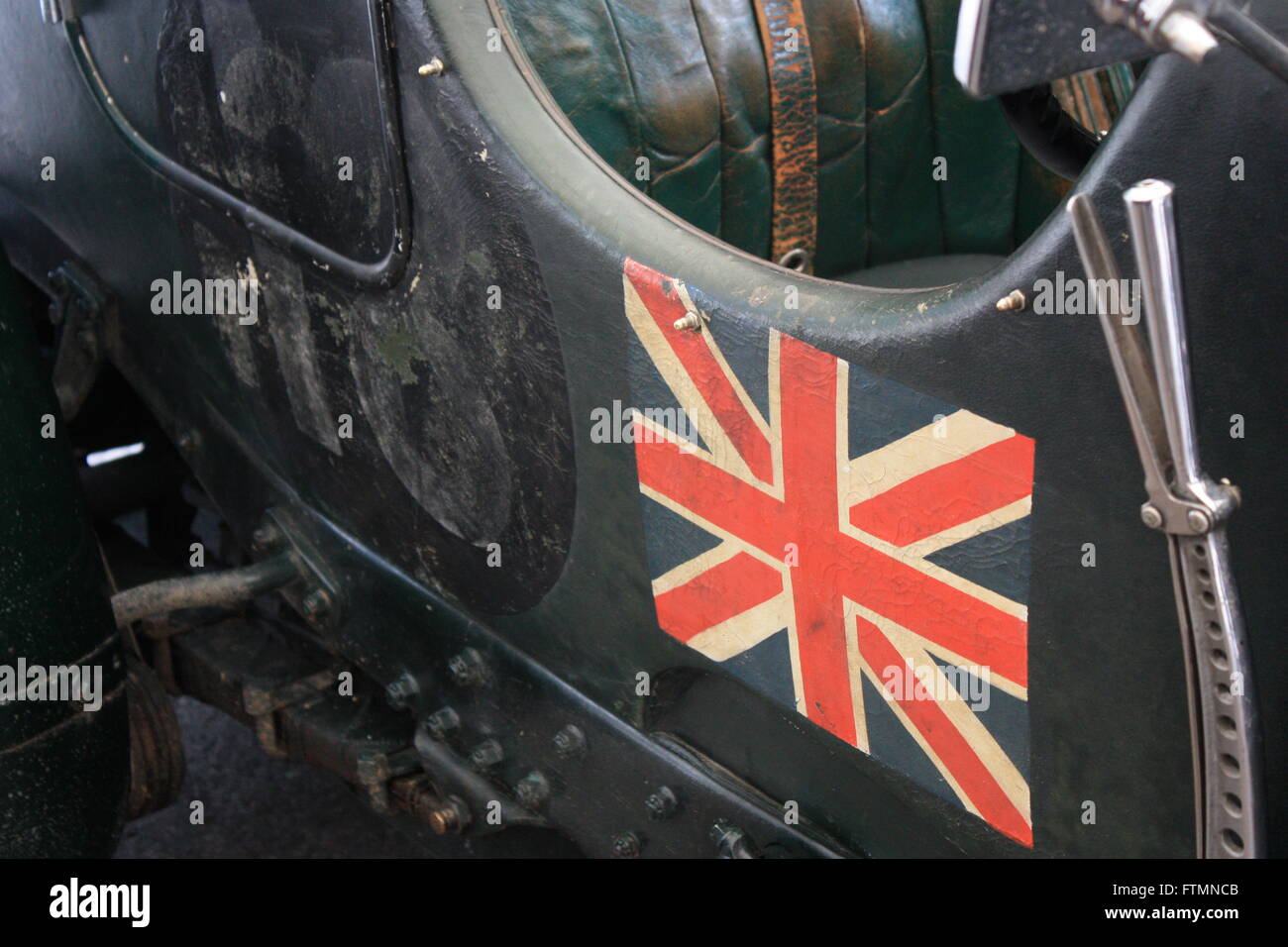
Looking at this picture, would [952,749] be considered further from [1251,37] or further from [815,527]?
[1251,37]

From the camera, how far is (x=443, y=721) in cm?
157

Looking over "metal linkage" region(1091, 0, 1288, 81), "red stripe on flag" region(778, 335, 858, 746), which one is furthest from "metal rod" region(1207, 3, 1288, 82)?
"red stripe on flag" region(778, 335, 858, 746)

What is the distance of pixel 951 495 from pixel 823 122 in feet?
2.77

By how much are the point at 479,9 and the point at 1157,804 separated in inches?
32.1

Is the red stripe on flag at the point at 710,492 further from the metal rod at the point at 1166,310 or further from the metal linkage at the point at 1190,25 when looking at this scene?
the metal linkage at the point at 1190,25

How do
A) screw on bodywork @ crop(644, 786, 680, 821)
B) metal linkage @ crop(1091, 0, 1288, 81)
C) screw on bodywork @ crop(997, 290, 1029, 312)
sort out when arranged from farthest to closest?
screw on bodywork @ crop(644, 786, 680, 821) < screw on bodywork @ crop(997, 290, 1029, 312) < metal linkage @ crop(1091, 0, 1288, 81)

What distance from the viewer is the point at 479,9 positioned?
129cm

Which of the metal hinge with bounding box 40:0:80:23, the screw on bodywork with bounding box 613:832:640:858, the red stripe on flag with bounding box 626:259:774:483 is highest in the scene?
the metal hinge with bounding box 40:0:80:23

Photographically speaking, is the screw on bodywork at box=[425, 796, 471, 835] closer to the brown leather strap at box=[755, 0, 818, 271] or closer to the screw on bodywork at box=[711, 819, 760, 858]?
the screw on bodywork at box=[711, 819, 760, 858]

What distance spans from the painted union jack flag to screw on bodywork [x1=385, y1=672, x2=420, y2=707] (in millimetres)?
430

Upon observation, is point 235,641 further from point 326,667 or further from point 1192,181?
point 1192,181

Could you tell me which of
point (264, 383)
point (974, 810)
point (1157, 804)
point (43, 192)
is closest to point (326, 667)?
point (264, 383)

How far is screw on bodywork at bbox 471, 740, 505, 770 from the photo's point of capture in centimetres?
152

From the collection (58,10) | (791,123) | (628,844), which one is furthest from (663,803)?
(58,10)
